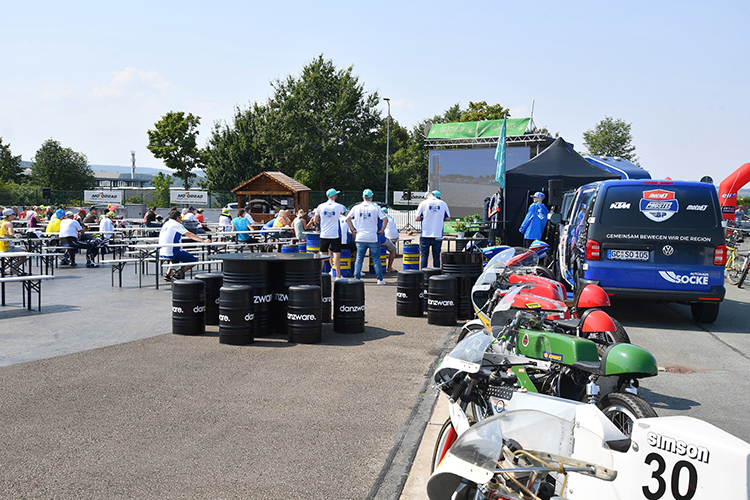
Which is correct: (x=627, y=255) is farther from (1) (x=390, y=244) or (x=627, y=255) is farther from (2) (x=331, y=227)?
(1) (x=390, y=244)

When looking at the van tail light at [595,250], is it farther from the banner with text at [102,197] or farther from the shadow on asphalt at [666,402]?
the banner with text at [102,197]

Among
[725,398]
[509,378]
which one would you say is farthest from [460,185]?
[509,378]

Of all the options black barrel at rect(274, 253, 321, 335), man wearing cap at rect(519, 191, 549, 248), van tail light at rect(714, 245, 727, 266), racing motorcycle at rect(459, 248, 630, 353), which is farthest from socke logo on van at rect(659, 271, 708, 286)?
man wearing cap at rect(519, 191, 549, 248)

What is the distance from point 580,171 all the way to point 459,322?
9.43 m

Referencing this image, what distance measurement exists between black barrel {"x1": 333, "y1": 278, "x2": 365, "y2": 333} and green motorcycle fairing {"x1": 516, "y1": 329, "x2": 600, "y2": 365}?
4.46m

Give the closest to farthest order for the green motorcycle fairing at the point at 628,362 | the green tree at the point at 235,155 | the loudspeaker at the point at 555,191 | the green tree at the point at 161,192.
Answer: the green motorcycle fairing at the point at 628,362
the loudspeaker at the point at 555,191
the green tree at the point at 161,192
the green tree at the point at 235,155

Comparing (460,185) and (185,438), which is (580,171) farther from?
(460,185)

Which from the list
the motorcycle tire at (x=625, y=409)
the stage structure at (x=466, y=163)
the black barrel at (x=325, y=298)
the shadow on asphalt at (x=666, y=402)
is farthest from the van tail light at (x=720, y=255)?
the stage structure at (x=466, y=163)

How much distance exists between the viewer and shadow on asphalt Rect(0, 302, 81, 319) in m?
10.4

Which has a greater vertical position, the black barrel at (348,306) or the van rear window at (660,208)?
the van rear window at (660,208)

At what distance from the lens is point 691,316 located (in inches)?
433

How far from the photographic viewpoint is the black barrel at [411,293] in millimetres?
10117

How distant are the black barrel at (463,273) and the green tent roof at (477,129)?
27562 mm

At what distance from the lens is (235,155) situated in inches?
2376
